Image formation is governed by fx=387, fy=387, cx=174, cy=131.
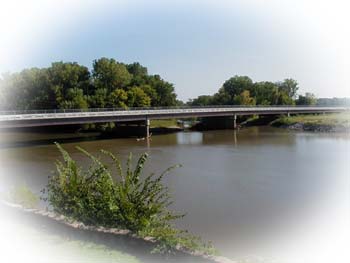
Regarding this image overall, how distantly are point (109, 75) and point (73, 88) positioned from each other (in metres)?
7.58

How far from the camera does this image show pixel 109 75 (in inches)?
2899

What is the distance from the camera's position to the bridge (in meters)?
42.2

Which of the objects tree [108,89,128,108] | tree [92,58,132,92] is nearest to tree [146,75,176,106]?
tree [92,58,132,92]

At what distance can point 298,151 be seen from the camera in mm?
36312

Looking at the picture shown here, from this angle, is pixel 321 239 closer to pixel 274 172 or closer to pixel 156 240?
pixel 156 240

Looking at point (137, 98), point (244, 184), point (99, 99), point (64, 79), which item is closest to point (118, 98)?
point (99, 99)

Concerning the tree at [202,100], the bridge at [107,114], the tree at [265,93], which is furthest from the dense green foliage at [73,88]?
the tree at [265,93]

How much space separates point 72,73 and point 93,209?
65.4m

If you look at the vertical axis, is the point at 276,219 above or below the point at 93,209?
below

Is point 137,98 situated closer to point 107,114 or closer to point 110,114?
point 110,114

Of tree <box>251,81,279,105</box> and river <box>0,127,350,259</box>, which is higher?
tree <box>251,81,279,105</box>

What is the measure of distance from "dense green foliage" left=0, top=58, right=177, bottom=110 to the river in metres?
27.4

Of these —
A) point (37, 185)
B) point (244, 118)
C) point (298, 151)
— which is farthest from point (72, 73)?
point (37, 185)

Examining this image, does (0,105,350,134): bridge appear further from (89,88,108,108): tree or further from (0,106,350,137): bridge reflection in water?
(89,88,108,108): tree
